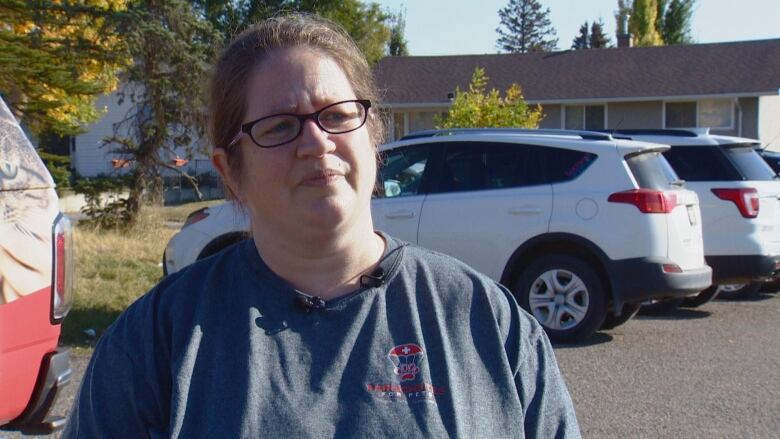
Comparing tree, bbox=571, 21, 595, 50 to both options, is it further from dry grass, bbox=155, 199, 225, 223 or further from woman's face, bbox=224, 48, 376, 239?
woman's face, bbox=224, 48, 376, 239

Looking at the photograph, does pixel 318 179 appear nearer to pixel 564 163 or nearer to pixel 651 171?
pixel 564 163

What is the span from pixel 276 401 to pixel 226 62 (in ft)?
2.56

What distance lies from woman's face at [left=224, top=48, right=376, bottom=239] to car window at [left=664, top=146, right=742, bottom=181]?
29.0 ft

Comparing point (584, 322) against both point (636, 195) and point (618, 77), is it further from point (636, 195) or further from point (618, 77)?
point (618, 77)

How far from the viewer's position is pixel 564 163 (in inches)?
341

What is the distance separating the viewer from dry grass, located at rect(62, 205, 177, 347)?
915 cm

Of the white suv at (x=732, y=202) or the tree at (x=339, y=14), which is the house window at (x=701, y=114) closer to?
the tree at (x=339, y=14)

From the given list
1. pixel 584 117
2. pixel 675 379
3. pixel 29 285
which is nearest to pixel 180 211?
pixel 584 117

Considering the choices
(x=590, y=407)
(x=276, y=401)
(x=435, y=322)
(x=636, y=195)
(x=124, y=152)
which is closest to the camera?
(x=276, y=401)

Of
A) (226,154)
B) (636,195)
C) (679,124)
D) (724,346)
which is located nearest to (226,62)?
(226,154)

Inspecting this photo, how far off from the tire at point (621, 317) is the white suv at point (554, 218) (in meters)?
0.02

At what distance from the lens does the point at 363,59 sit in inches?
92.0

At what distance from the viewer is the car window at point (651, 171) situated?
848 centimetres

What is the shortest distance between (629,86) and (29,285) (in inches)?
1126
